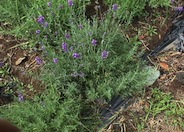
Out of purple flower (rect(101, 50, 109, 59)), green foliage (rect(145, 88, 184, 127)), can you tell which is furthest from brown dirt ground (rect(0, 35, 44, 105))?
green foliage (rect(145, 88, 184, 127))

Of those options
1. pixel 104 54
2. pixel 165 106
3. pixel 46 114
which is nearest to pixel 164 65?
pixel 165 106

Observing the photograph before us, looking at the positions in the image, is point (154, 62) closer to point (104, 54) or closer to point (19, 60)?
point (104, 54)

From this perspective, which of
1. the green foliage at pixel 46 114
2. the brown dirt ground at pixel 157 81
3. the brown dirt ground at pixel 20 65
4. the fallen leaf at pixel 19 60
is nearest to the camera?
the green foliage at pixel 46 114

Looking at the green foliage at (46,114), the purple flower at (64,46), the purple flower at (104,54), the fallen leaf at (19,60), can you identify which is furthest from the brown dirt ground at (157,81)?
the fallen leaf at (19,60)

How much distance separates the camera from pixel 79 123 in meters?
2.43

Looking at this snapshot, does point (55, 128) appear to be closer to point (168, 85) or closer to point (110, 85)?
point (110, 85)

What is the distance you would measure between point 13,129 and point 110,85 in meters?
1.81

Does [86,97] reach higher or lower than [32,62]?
lower

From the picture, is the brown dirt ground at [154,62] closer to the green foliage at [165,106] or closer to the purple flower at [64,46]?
the green foliage at [165,106]

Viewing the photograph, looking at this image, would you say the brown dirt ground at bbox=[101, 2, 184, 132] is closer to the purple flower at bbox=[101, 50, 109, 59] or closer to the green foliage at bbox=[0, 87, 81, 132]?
the green foliage at bbox=[0, 87, 81, 132]

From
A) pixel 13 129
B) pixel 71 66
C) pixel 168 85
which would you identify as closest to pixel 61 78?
pixel 71 66

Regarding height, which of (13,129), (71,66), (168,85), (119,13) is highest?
(13,129)

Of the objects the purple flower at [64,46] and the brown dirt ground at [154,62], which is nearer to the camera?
the purple flower at [64,46]

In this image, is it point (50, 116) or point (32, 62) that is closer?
point (50, 116)
